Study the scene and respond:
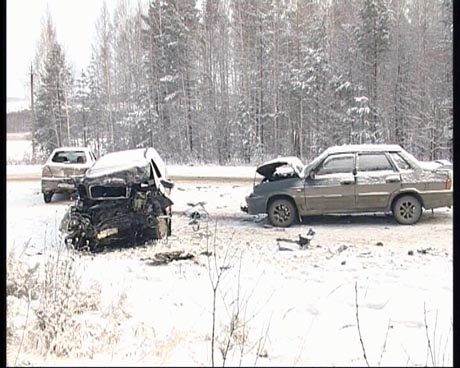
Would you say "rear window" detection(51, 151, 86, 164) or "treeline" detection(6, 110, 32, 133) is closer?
"treeline" detection(6, 110, 32, 133)

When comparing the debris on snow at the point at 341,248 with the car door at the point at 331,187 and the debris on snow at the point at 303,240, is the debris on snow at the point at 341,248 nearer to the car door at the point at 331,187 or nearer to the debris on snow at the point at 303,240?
the debris on snow at the point at 303,240

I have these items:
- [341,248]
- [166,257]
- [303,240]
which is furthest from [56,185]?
[341,248]

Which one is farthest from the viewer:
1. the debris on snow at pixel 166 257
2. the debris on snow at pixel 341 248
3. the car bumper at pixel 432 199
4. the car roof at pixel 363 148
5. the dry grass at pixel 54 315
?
the car bumper at pixel 432 199

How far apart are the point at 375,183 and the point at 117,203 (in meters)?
1.65

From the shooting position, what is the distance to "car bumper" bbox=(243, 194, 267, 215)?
339 cm

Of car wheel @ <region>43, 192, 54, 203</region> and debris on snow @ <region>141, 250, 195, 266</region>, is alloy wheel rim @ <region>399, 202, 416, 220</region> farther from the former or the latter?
car wheel @ <region>43, 192, 54, 203</region>

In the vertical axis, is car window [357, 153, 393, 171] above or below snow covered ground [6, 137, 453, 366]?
above

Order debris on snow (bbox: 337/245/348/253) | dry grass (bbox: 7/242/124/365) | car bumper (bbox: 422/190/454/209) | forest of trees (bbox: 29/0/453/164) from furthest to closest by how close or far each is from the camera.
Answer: car bumper (bbox: 422/190/454/209)
debris on snow (bbox: 337/245/348/253)
forest of trees (bbox: 29/0/453/164)
dry grass (bbox: 7/242/124/365)

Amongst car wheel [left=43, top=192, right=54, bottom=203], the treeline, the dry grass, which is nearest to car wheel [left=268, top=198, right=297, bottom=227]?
the dry grass

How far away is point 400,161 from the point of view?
315 cm

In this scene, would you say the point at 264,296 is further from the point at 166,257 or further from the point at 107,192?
the point at 107,192

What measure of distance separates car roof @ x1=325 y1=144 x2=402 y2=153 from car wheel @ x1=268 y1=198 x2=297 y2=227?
48 cm

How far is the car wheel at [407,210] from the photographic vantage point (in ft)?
10.6

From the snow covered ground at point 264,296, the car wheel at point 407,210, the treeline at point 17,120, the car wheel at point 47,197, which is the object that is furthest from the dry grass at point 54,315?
the car wheel at point 47,197
